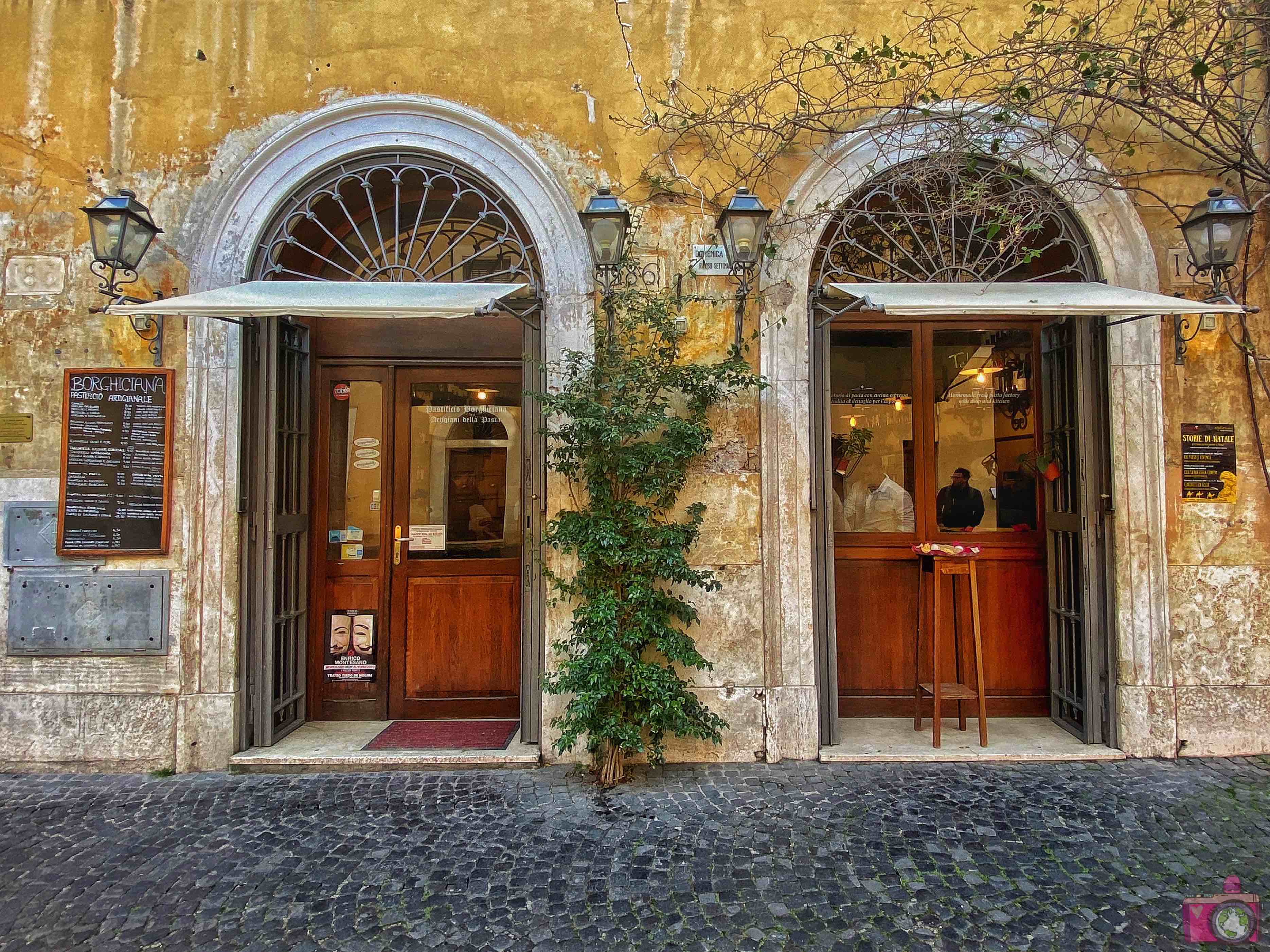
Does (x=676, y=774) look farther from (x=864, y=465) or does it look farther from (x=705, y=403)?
(x=864, y=465)

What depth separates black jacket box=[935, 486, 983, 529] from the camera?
16.8 ft

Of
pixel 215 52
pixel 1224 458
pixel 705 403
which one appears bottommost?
pixel 1224 458

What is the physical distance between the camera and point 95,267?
4340 mm

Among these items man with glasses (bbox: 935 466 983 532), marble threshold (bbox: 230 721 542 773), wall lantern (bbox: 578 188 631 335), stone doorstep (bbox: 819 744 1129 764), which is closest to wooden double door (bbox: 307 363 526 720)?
marble threshold (bbox: 230 721 542 773)

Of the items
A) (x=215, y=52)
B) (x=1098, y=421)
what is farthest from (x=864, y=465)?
(x=215, y=52)

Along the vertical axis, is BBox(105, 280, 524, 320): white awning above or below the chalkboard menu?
above

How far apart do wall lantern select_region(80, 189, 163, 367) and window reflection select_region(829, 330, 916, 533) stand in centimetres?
461

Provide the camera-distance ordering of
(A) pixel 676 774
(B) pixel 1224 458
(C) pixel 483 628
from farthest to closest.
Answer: (C) pixel 483 628
(B) pixel 1224 458
(A) pixel 676 774

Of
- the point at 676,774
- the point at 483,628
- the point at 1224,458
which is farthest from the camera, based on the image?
the point at 483,628

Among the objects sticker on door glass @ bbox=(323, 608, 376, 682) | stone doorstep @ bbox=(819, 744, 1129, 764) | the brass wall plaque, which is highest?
the brass wall plaque

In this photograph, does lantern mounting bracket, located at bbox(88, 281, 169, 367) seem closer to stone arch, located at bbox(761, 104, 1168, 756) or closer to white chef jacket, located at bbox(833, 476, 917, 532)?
stone arch, located at bbox(761, 104, 1168, 756)

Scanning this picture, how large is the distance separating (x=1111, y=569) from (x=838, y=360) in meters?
2.28

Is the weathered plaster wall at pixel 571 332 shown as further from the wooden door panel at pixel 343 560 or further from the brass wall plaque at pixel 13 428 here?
the wooden door panel at pixel 343 560

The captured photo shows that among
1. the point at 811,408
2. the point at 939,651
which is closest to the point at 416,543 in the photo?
the point at 811,408
